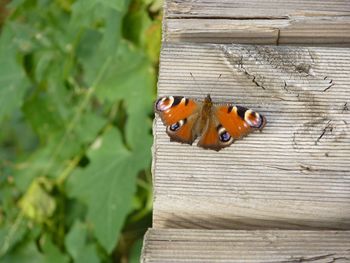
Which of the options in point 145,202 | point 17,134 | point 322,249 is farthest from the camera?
point 17,134

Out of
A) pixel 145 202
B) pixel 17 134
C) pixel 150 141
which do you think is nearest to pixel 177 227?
pixel 150 141

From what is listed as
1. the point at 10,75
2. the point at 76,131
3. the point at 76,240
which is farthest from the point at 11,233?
the point at 10,75

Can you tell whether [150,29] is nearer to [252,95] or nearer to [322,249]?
[252,95]

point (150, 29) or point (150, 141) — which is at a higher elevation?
point (150, 29)

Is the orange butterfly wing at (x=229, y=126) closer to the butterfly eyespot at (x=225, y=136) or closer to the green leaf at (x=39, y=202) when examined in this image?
the butterfly eyespot at (x=225, y=136)

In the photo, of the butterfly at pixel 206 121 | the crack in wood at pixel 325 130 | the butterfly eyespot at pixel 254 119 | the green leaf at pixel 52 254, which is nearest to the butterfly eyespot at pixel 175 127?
the butterfly at pixel 206 121

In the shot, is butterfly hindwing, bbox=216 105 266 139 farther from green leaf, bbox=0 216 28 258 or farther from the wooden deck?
green leaf, bbox=0 216 28 258

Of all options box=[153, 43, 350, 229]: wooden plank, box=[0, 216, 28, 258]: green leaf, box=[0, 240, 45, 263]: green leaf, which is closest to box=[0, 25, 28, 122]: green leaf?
box=[0, 216, 28, 258]: green leaf
